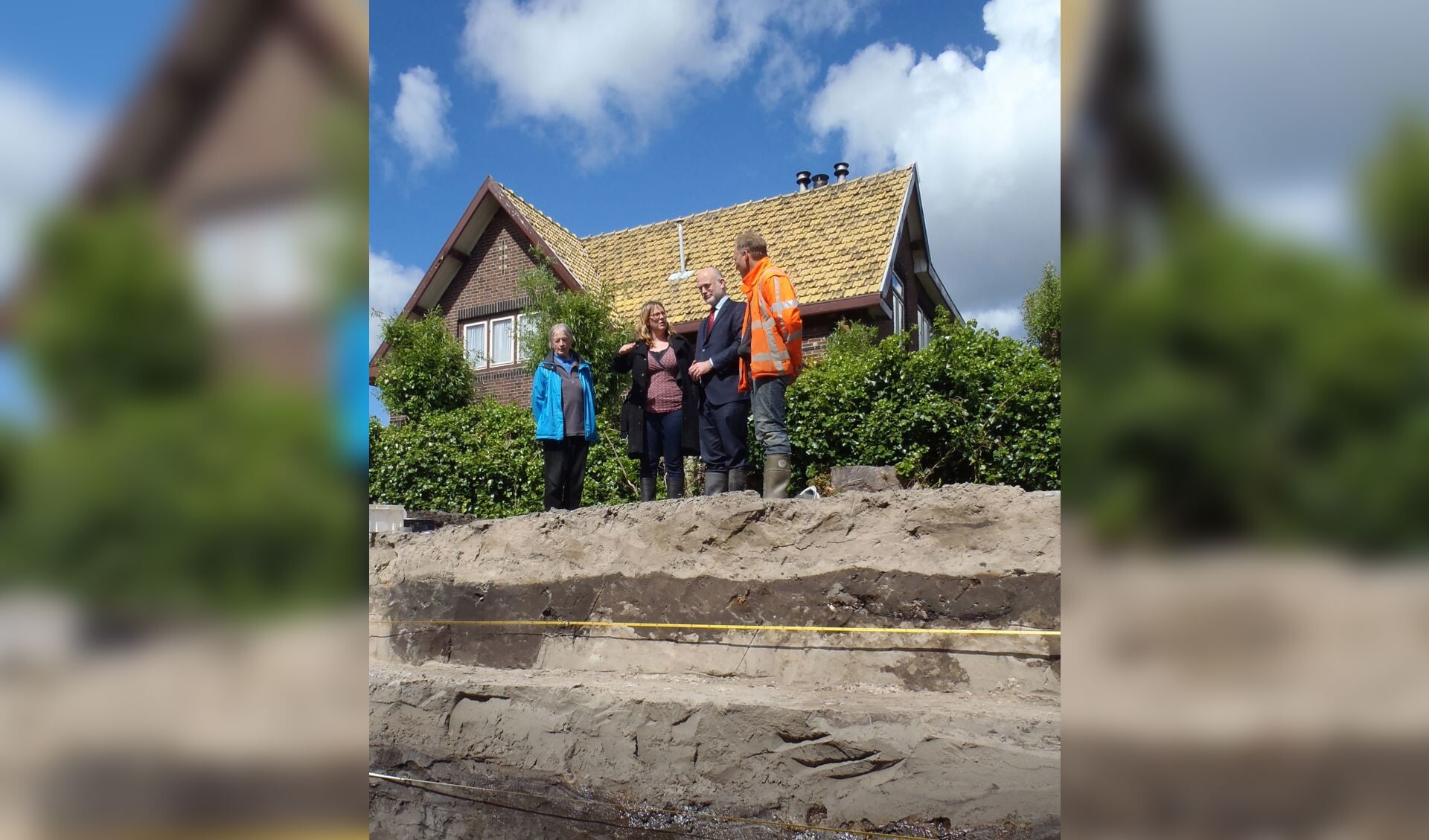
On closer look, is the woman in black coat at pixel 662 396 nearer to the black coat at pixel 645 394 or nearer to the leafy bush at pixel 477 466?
the black coat at pixel 645 394

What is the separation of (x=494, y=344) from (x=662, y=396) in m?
11.5

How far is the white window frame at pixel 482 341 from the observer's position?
1647cm

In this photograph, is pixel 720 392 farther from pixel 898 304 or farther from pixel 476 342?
pixel 476 342

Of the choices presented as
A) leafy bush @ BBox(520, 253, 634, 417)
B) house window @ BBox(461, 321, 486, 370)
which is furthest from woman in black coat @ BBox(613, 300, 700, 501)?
house window @ BBox(461, 321, 486, 370)

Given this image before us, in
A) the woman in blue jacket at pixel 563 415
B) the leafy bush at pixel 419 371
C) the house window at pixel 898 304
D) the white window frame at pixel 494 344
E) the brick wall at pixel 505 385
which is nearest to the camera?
the woman in blue jacket at pixel 563 415

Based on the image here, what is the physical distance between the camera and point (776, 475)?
17.5 ft

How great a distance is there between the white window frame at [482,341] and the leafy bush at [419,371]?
3.58 feet

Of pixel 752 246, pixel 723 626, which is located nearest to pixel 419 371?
pixel 752 246

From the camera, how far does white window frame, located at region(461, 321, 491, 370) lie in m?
A: 16.5
